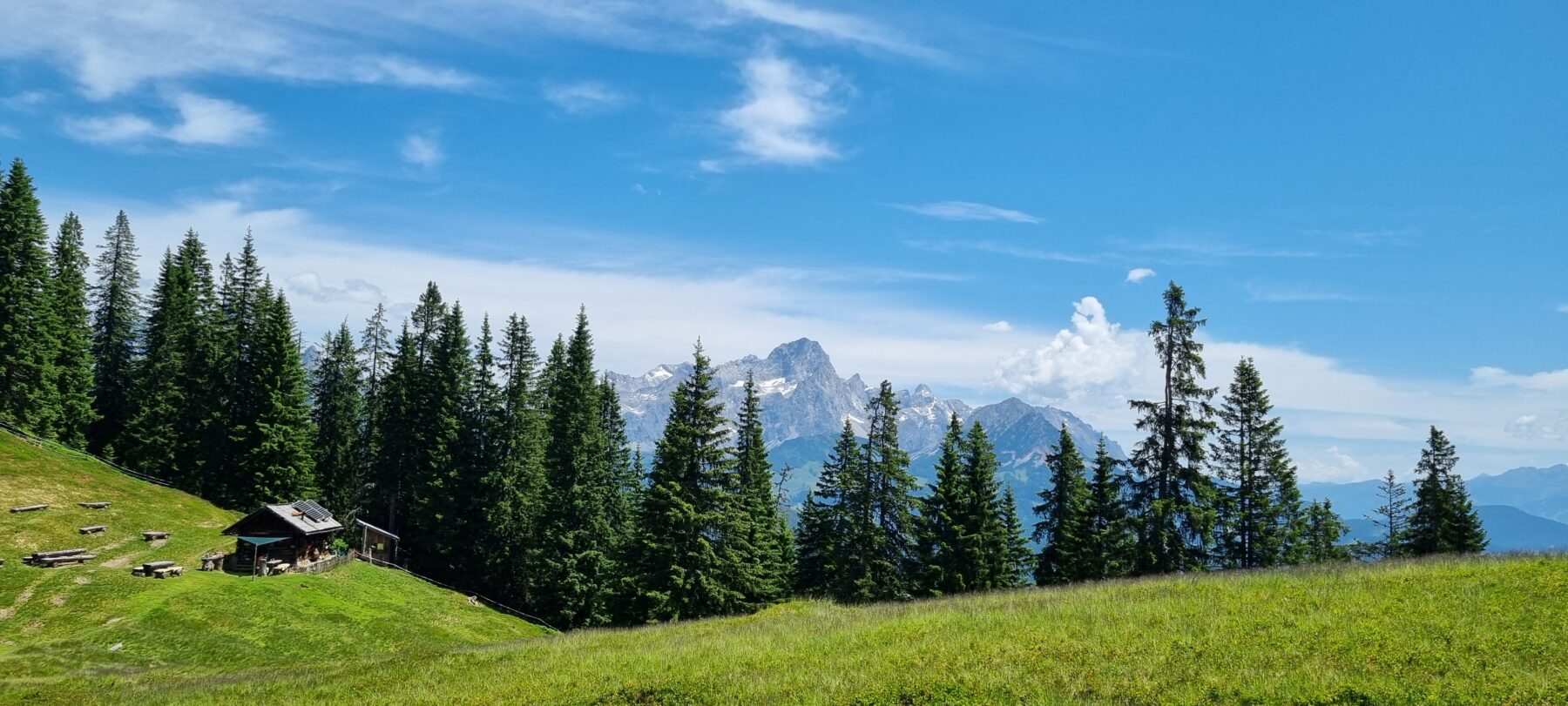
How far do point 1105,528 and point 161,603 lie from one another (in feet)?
161

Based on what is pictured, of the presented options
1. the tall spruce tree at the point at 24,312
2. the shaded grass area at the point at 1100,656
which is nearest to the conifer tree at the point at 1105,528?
the shaded grass area at the point at 1100,656

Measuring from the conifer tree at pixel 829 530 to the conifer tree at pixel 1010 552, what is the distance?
9.35 metres

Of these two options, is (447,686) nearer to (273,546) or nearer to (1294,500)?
(273,546)

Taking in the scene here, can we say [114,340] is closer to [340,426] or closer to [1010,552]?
[340,426]

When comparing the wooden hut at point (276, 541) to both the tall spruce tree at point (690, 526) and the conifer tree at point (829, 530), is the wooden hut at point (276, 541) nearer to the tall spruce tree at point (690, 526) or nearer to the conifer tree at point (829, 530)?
the tall spruce tree at point (690, 526)

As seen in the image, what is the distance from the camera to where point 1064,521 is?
175ft

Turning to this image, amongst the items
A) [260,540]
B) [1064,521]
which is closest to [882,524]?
[1064,521]

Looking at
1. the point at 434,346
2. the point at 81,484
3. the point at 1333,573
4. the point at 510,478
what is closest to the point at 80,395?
the point at 81,484

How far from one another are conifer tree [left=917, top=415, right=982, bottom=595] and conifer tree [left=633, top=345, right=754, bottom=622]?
11960 millimetres

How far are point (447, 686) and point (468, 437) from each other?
48137 millimetres

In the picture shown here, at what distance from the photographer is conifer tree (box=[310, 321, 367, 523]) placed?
6544 cm

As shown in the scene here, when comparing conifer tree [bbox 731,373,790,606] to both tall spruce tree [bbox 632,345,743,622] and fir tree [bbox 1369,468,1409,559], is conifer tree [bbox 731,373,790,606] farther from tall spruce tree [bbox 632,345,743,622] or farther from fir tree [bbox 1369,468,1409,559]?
fir tree [bbox 1369,468,1409,559]

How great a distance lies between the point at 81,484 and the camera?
49.5m

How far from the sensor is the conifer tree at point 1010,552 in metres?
49.8
